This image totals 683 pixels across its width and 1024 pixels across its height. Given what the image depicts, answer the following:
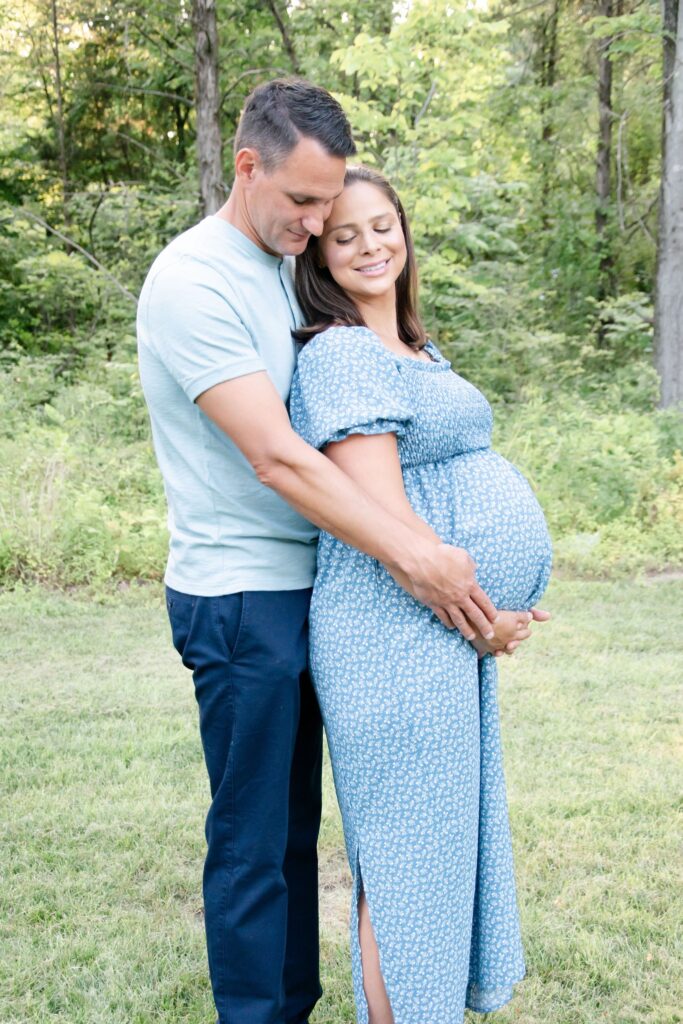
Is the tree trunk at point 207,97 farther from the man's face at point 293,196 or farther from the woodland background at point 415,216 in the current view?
the man's face at point 293,196

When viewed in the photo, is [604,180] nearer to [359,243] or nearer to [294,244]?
[359,243]

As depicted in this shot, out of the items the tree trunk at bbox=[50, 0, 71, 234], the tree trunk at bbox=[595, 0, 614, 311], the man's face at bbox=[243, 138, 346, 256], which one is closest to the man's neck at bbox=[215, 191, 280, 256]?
the man's face at bbox=[243, 138, 346, 256]

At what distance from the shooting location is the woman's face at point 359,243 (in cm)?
202

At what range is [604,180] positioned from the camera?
14.5 metres

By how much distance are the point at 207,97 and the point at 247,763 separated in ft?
26.2

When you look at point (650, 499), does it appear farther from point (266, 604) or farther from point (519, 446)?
point (266, 604)

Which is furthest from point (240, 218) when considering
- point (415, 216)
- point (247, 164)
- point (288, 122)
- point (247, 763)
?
point (415, 216)

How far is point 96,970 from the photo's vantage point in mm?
2746

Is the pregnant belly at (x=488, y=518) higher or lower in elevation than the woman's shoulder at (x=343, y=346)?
lower

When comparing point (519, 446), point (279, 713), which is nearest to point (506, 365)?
point (519, 446)

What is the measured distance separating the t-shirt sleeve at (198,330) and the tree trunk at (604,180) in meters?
13.5

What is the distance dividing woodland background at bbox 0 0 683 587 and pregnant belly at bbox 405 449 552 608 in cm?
469

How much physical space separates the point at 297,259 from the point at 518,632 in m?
0.87

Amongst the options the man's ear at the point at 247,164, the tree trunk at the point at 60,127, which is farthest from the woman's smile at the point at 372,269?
the tree trunk at the point at 60,127
